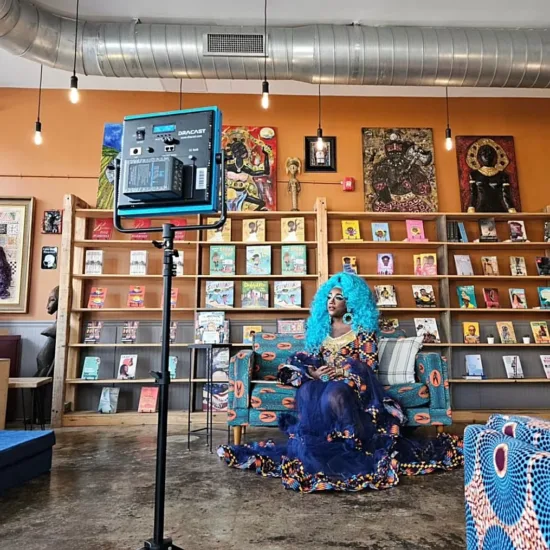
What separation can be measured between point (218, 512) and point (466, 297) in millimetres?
3735

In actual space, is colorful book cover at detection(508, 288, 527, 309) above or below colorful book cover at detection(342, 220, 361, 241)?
below

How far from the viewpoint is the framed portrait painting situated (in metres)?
4.91

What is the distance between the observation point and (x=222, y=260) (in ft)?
16.4

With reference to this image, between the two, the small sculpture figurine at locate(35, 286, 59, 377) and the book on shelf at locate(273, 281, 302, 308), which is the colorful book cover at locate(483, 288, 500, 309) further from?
the small sculpture figurine at locate(35, 286, 59, 377)

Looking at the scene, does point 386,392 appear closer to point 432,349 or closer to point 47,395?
point 432,349

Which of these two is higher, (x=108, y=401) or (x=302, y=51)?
(x=302, y=51)

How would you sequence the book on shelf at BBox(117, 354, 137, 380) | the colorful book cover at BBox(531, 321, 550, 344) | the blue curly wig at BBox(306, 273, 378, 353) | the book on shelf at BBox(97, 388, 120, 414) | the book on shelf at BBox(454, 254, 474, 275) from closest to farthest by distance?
the blue curly wig at BBox(306, 273, 378, 353) → the book on shelf at BBox(97, 388, 120, 414) → the book on shelf at BBox(117, 354, 137, 380) → the colorful book cover at BBox(531, 321, 550, 344) → the book on shelf at BBox(454, 254, 474, 275)

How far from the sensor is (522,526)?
3.06ft

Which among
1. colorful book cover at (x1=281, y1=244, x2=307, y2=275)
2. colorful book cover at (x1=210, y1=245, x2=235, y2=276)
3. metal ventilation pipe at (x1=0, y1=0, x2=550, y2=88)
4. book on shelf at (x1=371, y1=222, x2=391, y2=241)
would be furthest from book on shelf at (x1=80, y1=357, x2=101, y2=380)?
book on shelf at (x1=371, y1=222, x2=391, y2=241)

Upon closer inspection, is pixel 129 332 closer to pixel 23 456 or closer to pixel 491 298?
pixel 23 456

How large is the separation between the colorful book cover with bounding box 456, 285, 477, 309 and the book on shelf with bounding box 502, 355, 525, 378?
65 cm

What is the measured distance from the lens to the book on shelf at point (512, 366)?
16.0ft

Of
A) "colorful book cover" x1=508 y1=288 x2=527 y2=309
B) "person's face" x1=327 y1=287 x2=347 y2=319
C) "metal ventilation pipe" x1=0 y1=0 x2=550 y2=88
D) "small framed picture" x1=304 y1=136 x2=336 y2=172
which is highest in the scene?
"metal ventilation pipe" x1=0 y1=0 x2=550 y2=88

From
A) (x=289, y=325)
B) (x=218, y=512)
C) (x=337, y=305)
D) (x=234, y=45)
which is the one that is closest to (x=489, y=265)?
(x=289, y=325)
